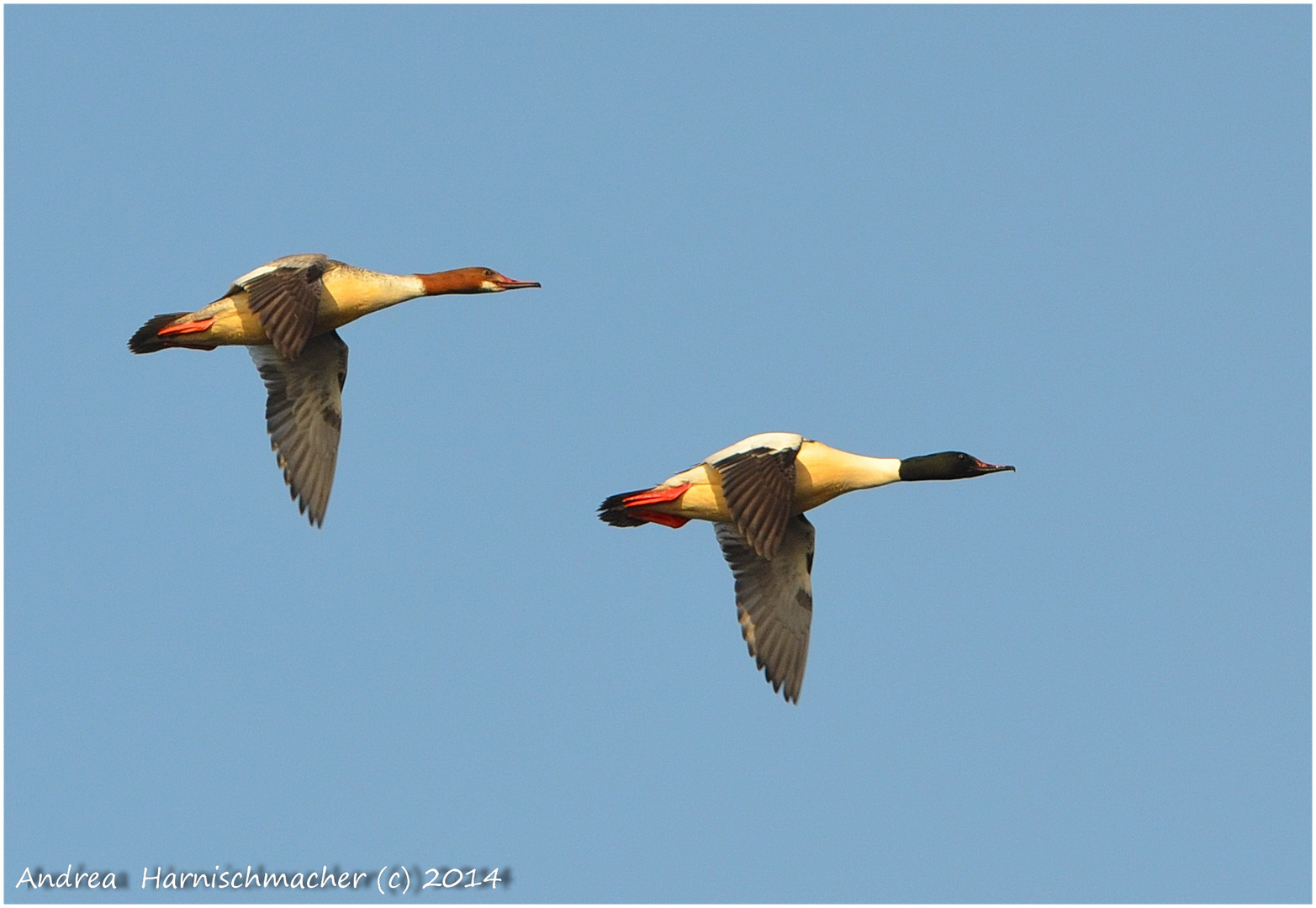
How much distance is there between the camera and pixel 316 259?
1989cm

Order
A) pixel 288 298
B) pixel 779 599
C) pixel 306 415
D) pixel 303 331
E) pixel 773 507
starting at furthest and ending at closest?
pixel 306 415
pixel 779 599
pixel 288 298
pixel 303 331
pixel 773 507

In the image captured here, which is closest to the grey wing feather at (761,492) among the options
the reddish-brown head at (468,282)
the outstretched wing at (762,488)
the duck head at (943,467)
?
the outstretched wing at (762,488)

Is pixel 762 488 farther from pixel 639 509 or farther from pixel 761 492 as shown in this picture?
pixel 639 509

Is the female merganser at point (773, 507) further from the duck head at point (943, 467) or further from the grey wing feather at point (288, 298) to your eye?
the grey wing feather at point (288, 298)

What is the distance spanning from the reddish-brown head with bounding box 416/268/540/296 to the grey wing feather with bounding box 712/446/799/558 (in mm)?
3142

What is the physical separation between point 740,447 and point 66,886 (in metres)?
5.91

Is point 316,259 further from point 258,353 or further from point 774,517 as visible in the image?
point 774,517

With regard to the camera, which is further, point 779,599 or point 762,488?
point 779,599

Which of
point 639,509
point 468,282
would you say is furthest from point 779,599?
point 468,282

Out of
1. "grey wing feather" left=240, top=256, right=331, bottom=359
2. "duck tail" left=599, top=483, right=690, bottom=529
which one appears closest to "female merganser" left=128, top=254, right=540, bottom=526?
"grey wing feather" left=240, top=256, right=331, bottom=359

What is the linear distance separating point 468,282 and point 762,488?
3.86 m

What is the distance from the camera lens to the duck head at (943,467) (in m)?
19.4

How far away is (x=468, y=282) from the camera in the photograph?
817 inches

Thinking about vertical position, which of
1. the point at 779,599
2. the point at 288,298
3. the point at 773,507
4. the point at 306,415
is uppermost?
the point at 288,298
